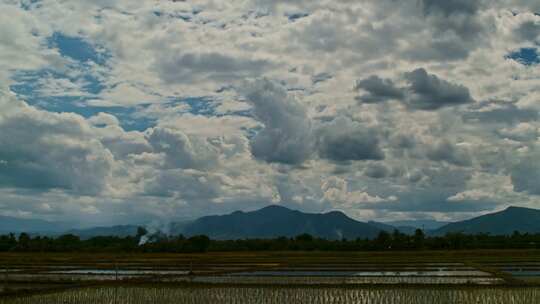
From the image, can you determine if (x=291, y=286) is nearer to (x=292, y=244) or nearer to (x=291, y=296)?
(x=291, y=296)

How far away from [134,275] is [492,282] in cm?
2209

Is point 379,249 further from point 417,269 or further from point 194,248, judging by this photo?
point 417,269

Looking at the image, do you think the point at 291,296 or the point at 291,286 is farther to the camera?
the point at 291,286

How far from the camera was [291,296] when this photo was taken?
27688 mm

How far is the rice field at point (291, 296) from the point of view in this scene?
26.1m

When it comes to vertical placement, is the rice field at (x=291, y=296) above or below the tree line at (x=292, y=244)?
below

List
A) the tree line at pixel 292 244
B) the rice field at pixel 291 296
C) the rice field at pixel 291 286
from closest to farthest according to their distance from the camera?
the rice field at pixel 291 296
the rice field at pixel 291 286
the tree line at pixel 292 244

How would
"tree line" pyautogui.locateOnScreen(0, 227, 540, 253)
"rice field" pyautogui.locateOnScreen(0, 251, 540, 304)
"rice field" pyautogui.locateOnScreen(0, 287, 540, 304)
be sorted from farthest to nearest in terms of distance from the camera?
1. "tree line" pyautogui.locateOnScreen(0, 227, 540, 253)
2. "rice field" pyautogui.locateOnScreen(0, 251, 540, 304)
3. "rice field" pyautogui.locateOnScreen(0, 287, 540, 304)

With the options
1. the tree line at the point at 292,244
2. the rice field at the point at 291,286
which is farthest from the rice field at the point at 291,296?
the tree line at the point at 292,244

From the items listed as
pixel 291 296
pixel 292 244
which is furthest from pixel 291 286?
pixel 292 244

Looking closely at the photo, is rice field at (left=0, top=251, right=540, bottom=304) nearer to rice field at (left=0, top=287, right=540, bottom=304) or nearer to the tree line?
rice field at (left=0, top=287, right=540, bottom=304)

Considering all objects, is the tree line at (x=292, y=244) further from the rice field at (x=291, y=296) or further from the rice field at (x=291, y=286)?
the rice field at (x=291, y=296)

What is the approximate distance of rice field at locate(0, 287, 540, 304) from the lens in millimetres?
26109

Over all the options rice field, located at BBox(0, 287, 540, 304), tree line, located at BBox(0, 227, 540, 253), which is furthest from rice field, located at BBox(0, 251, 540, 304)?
tree line, located at BBox(0, 227, 540, 253)
